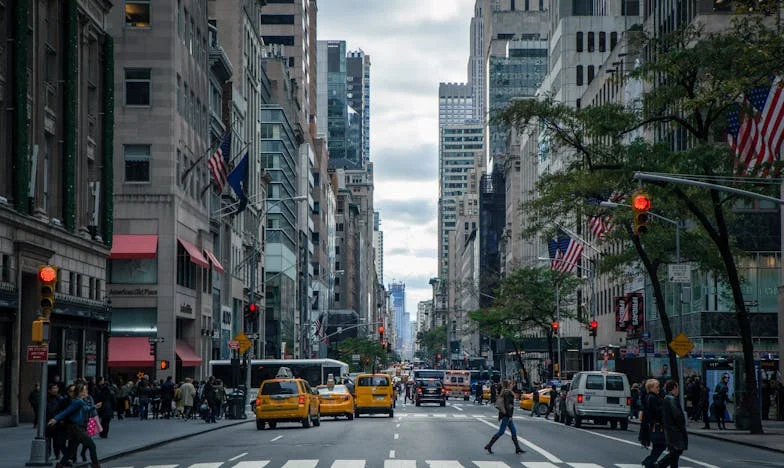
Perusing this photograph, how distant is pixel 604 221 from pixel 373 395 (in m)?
13.1

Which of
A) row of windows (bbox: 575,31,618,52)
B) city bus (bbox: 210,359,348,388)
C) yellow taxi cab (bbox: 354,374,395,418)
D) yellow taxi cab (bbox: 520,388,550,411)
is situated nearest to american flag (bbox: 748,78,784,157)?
yellow taxi cab (bbox: 354,374,395,418)

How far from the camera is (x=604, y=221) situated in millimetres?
52312

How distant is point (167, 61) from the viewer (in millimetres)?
65438

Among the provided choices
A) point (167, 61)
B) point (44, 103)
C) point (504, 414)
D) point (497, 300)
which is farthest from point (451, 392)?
point (504, 414)

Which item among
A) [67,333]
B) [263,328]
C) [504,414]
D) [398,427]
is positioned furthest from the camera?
[263,328]

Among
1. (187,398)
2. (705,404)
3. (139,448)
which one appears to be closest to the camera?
(139,448)

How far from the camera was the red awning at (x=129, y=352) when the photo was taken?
2494 inches

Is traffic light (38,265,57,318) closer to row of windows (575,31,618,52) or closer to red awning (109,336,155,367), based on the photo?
red awning (109,336,155,367)

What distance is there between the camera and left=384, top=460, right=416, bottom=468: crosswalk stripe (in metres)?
25.1

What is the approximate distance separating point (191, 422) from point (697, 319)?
99.3ft

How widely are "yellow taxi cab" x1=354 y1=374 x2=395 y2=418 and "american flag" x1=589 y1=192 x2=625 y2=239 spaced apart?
460 inches

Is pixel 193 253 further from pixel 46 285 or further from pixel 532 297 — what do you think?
pixel 46 285

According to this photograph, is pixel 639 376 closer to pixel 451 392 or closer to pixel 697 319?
pixel 697 319

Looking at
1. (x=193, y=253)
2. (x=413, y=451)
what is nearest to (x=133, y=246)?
(x=193, y=253)
